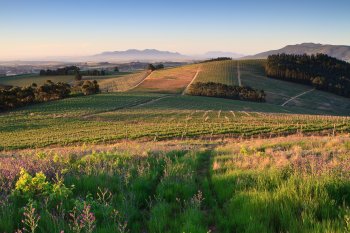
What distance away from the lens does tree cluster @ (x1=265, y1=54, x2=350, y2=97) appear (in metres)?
139

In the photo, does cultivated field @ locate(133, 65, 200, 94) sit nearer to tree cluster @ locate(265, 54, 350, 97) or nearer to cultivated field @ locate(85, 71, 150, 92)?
cultivated field @ locate(85, 71, 150, 92)

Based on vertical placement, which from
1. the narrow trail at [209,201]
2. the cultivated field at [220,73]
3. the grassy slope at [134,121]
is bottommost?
the grassy slope at [134,121]

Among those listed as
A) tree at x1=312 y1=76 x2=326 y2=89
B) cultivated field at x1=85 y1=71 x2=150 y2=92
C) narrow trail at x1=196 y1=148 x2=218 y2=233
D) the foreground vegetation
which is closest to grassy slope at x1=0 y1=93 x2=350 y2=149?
cultivated field at x1=85 y1=71 x2=150 y2=92

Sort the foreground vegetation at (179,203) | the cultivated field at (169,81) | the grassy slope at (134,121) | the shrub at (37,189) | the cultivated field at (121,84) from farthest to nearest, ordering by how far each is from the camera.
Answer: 1. the cultivated field at (121,84)
2. the cultivated field at (169,81)
3. the grassy slope at (134,121)
4. the shrub at (37,189)
5. the foreground vegetation at (179,203)

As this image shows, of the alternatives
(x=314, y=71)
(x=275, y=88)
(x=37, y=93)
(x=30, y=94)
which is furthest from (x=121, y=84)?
(x=314, y=71)

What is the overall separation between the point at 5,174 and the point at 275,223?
18.2 feet

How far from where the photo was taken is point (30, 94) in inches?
3661

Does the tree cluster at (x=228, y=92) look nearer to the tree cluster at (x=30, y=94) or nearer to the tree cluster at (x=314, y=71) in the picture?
the tree cluster at (x=30, y=94)

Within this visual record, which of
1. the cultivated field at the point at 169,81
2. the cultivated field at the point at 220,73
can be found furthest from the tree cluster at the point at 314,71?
the cultivated field at the point at 169,81

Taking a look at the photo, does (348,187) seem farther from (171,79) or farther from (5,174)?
(171,79)

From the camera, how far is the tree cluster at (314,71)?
139m

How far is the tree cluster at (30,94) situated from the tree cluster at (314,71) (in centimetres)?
9283

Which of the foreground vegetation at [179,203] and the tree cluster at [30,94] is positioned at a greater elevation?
the foreground vegetation at [179,203]

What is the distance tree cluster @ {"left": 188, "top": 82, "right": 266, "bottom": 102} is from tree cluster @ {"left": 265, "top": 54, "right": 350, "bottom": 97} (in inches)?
1728
